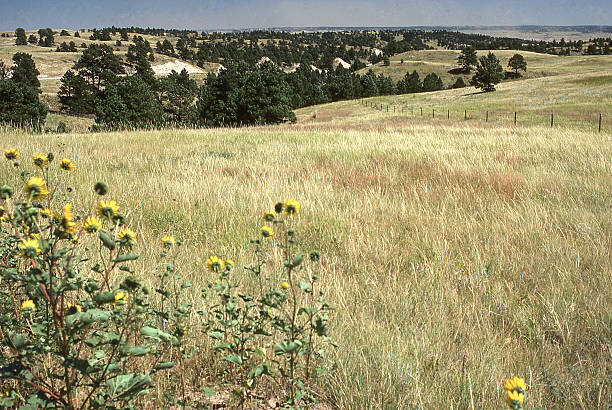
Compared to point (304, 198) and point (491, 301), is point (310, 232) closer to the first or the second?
point (304, 198)

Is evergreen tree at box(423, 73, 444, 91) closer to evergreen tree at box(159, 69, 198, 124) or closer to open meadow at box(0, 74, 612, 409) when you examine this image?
evergreen tree at box(159, 69, 198, 124)

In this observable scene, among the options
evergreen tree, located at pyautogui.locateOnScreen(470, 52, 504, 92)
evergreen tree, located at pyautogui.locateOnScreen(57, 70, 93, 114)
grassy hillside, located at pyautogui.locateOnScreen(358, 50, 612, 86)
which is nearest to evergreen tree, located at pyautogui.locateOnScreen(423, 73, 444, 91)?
grassy hillside, located at pyautogui.locateOnScreen(358, 50, 612, 86)

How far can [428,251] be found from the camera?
11.8 ft

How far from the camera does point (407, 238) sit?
391 centimetres

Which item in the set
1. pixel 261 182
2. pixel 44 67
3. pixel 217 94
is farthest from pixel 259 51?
pixel 261 182

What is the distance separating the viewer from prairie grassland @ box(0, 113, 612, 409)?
197 centimetres

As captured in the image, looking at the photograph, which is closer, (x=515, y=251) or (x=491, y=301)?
(x=491, y=301)

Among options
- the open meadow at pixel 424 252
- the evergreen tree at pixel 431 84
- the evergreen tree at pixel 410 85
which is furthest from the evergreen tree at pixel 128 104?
the evergreen tree at pixel 431 84

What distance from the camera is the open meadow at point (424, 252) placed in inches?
77.6

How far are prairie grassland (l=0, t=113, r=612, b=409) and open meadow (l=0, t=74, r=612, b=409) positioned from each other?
0.05 ft

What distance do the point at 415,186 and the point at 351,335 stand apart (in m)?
4.16

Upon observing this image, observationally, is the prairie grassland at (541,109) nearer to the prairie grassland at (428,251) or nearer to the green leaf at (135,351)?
the prairie grassland at (428,251)

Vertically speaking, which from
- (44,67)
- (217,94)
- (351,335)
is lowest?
(351,335)

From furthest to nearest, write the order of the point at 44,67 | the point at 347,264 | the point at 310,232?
the point at 44,67 < the point at 310,232 < the point at 347,264
